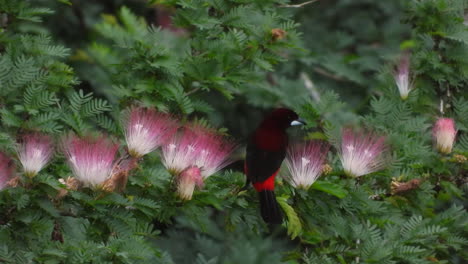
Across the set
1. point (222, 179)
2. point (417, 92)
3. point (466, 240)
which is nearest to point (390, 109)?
point (417, 92)

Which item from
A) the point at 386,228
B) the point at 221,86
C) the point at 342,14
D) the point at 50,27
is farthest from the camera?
the point at 342,14

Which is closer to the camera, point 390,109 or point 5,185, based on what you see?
point 5,185

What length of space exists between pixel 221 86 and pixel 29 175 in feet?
5.28

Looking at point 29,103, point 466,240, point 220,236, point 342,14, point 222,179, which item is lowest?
point 342,14

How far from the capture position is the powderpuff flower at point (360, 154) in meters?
3.87

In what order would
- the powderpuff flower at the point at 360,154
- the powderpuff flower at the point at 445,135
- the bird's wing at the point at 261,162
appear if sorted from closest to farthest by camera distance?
the bird's wing at the point at 261,162 < the powderpuff flower at the point at 360,154 < the powderpuff flower at the point at 445,135

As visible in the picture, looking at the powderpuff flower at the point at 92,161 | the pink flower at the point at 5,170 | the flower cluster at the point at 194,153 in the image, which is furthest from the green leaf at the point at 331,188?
the pink flower at the point at 5,170

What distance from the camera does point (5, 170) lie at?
3252 mm

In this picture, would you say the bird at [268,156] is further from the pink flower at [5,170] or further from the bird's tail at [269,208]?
the pink flower at [5,170]

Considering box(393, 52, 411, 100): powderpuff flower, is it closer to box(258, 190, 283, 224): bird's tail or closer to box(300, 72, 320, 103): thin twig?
box(258, 190, 283, 224): bird's tail

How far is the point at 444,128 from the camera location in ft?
14.1

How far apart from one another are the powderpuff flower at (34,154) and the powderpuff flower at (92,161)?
0.33ft

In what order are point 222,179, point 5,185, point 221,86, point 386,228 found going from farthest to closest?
point 221,86, point 386,228, point 222,179, point 5,185

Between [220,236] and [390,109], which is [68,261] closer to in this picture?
[220,236]
